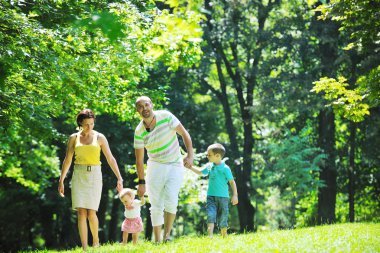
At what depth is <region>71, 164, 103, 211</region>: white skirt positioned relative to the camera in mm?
8359

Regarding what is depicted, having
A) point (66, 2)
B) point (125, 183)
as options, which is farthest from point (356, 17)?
point (125, 183)

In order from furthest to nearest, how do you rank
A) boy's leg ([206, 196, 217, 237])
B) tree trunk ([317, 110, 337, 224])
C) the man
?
1. tree trunk ([317, 110, 337, 224])
2. boy's leg ([206, 196, 217, 237])
3. the man

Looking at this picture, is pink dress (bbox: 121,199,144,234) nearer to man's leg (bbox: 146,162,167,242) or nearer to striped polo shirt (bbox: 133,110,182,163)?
man's leg (bbox: 146,162,167,242)

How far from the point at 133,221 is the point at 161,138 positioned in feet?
8.92

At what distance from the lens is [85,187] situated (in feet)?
27.5

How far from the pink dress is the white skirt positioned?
1.61 m

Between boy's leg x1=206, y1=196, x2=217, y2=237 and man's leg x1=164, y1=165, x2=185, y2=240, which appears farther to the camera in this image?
boy's leg x1=206, y1=196, x2=217, y2=237

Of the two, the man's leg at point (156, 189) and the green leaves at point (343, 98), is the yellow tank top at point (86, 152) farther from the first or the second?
the green leaves at point (343, 98)

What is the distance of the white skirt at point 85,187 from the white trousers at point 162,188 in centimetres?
100

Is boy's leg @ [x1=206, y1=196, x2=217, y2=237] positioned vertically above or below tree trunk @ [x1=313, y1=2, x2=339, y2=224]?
below

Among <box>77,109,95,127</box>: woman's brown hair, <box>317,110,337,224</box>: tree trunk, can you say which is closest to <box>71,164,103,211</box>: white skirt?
<box>77,109,95,127</box>: woman's brown hair

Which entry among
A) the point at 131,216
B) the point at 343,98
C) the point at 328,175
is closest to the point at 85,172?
the point at 131,216

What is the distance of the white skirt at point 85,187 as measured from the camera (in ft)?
27.4

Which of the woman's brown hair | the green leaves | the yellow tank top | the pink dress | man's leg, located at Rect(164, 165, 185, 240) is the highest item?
the green leaves
